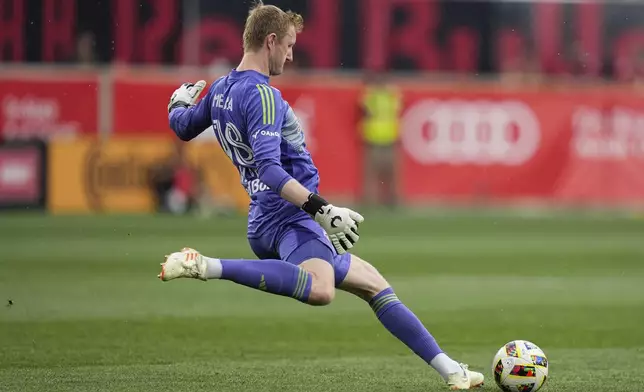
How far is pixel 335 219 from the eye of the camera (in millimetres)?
6172

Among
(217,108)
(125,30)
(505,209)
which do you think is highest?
(125,30)

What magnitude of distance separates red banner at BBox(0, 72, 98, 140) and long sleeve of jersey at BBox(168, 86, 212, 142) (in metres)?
15.8

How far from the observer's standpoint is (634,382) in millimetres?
7242

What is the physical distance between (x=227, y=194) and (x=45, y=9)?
470 centimetres

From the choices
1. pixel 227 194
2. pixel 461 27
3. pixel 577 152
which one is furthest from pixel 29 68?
pixel 577 152

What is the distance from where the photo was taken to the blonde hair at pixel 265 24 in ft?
21.4

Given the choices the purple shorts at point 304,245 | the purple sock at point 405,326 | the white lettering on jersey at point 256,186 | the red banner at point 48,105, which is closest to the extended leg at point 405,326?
the purple sock at point 405,326

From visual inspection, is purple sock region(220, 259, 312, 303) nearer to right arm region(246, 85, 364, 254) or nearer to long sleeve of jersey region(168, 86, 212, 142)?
right arm region(246, 85, 364, 254)

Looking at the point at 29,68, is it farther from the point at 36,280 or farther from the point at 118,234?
the point at 36,280

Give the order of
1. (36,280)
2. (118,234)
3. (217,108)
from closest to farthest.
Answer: (217,108) → (36,280) → (118,234)

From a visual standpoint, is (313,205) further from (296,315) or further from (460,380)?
(296,315)

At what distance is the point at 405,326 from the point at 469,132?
17354 millimetres

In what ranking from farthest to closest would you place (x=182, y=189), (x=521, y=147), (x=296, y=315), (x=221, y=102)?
(x=521, y=147), (x=182, y=189), (x=296, y=315), (x=221, y=102)

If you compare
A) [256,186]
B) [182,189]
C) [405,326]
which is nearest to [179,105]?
[256,186]
